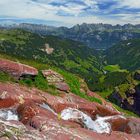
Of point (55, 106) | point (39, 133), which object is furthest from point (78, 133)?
point (55, 106)

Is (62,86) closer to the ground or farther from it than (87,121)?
farther from it

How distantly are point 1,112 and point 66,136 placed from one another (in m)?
7.25

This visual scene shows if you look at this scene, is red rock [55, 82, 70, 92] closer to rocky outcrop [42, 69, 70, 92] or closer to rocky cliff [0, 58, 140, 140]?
rocky outcrop [42, 69, 70, 92]

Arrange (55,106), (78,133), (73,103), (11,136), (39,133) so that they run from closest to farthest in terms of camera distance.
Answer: (11,136) < (39,133) < (78,133) < (55,106) < (73,103)

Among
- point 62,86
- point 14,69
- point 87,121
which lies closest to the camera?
point 87,121

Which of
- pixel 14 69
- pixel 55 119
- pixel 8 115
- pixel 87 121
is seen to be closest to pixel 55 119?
pixel 55 119

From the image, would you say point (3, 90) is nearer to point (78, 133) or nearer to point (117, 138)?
point (78, 133)

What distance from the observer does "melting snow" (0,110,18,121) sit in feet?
90.7

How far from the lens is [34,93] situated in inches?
1340

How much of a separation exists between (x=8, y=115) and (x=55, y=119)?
418 cm

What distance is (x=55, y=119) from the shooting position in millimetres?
26656

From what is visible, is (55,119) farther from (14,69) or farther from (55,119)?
(14,69)

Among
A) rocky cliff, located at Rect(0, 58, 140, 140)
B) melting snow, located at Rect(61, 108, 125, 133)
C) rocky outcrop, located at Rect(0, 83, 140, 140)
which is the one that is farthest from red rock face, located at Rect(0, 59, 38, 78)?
melting snow, located at Rect(61, 108, 125, 133)

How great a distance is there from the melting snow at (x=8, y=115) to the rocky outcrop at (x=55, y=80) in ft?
Answer: 39.7
